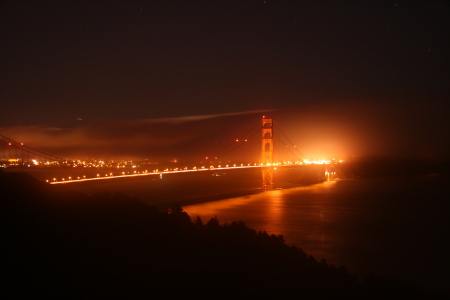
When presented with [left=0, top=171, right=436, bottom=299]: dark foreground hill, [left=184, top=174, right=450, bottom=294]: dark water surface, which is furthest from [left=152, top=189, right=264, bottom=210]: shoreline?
[left=0, top=171, right=436, bottom=299]: dark foreground hill

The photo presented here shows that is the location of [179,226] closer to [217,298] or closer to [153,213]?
[153,213]

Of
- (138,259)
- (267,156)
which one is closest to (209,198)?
(267,156)

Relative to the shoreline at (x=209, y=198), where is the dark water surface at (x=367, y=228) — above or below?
below

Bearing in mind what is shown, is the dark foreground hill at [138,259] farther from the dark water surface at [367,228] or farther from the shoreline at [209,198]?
the shoreline at [209,198]

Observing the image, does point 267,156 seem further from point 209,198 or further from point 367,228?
point 367,228

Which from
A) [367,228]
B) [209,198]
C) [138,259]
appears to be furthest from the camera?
[209,198]

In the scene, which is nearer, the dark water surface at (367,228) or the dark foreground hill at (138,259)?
the dark foreground hill at (138,259)

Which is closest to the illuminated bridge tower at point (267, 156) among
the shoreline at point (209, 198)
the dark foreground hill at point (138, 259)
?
the shoreline at point (209, 198)

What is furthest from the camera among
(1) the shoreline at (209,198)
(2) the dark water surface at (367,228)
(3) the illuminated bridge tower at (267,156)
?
(3) the illuminated bridge tower at (267,156)
